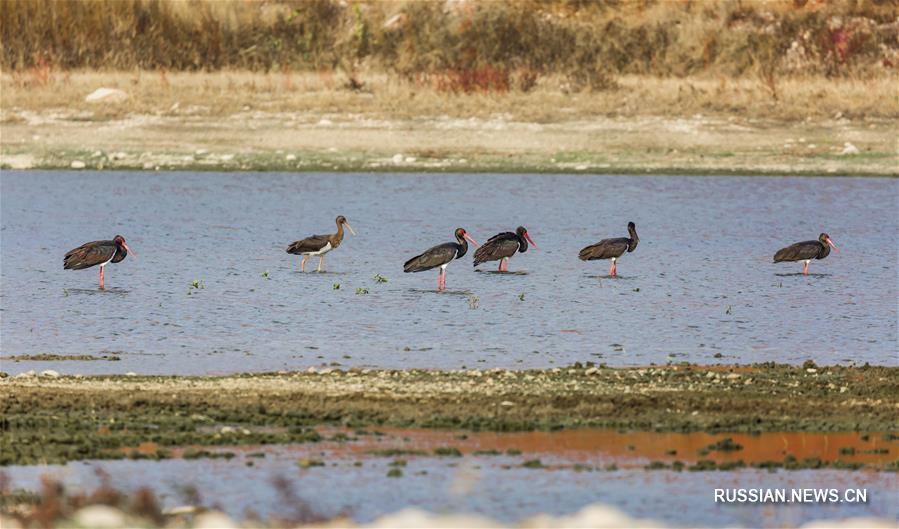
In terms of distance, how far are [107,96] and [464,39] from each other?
9.08m

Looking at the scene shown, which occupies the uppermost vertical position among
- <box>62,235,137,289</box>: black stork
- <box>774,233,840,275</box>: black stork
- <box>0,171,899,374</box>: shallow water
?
<box>62,235,137,289</box>: black stork

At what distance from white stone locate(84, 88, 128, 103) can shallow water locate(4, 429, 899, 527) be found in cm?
2467

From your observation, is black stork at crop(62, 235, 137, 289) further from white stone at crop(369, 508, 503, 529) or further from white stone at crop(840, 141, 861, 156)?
white stone at crop(840, 141, 861, 156)

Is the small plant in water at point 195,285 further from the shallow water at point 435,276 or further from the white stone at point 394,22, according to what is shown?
the white stone at point 394,22

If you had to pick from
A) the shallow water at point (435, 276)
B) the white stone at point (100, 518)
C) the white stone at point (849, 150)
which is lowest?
the shallow water at point (435, 276)

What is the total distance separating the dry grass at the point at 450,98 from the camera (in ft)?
112

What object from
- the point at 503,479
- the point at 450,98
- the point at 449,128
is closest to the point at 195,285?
the point at 503,479

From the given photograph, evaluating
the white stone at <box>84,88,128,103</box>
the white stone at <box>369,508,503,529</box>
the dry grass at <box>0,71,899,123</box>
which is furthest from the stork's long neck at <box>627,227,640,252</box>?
the white stone at <box>84,88,128,103</box>

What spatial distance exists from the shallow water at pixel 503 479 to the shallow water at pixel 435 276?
3.27 metres

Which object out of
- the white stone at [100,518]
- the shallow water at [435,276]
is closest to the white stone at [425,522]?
the white stone at [100,518]

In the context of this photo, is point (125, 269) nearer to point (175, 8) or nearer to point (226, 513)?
point (226, 513)

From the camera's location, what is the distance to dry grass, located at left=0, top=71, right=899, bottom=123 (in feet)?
112

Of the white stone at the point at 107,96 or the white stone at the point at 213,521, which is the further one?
the white stone at the point at 107,96

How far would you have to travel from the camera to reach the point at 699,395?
1284 centimetres
